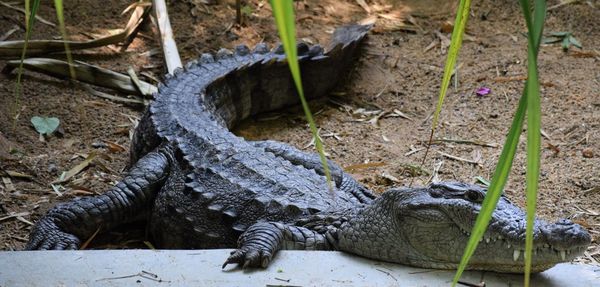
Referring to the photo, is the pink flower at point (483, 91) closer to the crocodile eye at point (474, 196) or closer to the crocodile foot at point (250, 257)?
the crocodile eye at point (474, 196)

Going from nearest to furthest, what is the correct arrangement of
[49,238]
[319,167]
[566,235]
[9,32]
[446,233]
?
[566,235] → [446,233] → [49,238] → [319,167] → [9,32]

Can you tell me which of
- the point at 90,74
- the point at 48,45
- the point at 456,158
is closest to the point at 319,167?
the point at 456,158

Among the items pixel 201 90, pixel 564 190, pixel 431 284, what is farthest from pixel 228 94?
pixel 431 284

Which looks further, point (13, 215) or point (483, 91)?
point (483, 91)

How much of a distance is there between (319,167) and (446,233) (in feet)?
4.22

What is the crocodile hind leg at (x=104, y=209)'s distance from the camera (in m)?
3.56

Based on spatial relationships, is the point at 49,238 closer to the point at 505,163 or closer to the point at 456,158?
the point at 456,158

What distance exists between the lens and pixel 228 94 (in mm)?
4953

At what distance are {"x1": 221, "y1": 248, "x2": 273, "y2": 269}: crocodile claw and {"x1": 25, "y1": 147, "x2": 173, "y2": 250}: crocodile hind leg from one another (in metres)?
1.14

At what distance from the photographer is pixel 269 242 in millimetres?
2922

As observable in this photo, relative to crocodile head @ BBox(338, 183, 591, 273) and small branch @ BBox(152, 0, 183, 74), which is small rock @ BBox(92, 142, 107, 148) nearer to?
small branch @ BBox(152, 0, 183, 74)

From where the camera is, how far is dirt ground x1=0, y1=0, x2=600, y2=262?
4.16 metres

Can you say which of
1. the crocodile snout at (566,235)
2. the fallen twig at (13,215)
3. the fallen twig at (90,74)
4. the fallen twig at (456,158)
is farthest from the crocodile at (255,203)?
the fallen twig at (456,158)

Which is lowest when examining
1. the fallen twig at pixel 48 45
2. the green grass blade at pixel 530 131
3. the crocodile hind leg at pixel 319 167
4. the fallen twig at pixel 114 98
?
the green grass blade at pixel 530 131
